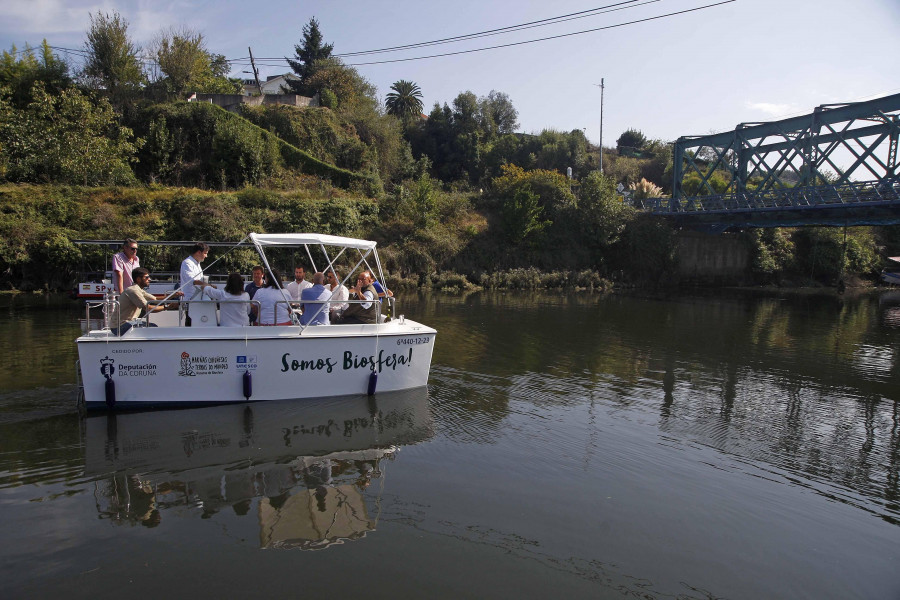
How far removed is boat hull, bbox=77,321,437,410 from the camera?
8.70 metres

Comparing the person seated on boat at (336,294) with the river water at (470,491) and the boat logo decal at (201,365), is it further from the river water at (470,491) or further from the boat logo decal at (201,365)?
the boat logo decal at (201,365)

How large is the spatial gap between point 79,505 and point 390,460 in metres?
3.35

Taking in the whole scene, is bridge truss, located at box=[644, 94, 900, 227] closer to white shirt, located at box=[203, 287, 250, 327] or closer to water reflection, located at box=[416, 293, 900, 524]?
water reflection, located at box=[416, 293, 900, 524]

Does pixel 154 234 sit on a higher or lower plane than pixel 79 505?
higher

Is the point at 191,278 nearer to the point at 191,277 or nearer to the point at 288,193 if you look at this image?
the point at 191,277

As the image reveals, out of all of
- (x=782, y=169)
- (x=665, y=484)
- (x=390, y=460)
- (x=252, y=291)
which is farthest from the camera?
(x=782, y=169)

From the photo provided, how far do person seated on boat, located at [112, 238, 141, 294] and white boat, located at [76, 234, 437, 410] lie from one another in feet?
1.55

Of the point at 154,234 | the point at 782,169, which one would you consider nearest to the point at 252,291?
the point at 154,234

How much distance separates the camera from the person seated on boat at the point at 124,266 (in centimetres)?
955

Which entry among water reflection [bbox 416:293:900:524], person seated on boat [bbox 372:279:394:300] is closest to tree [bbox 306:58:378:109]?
water reflection [bbox 416:293:900:524]

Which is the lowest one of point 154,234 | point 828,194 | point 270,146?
point 154,234

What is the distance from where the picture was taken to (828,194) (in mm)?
33562

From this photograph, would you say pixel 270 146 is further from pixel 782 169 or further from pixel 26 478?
pixel 26 478

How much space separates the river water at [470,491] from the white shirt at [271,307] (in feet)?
4.44
